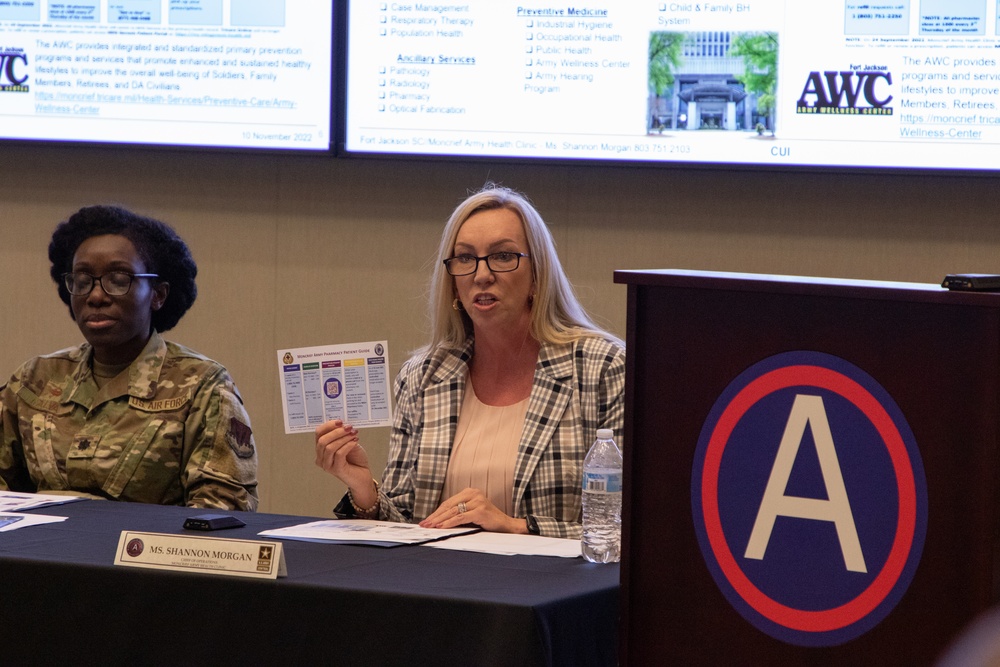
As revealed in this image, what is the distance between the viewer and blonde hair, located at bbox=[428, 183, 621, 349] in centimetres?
272

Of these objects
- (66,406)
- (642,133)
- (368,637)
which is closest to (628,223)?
(642,133)

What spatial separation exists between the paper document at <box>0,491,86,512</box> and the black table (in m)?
0.38

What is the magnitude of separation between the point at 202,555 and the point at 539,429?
2.98 feet

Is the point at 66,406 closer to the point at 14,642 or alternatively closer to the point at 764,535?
the point at 14,642

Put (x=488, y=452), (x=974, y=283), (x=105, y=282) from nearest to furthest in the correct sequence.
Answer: (x=974, y=283)
(x=488, y=452)
(x=105, y=282)

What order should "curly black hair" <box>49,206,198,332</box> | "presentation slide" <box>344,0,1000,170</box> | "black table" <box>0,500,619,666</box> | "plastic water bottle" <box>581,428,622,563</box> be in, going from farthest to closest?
"presentation slide" <box>344,0,1000,170</box>
"curly black hair" <box>49,206,198,332</box>
"plastic water bottle" <box>581,428,622,563</box>
"black table" <box>0,500,619,666</box>

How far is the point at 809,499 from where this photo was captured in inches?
52.0

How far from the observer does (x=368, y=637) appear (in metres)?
1.71

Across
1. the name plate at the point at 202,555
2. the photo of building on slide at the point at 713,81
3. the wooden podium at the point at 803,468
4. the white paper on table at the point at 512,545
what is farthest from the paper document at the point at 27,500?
the photo of building on slide at the point at 713,81

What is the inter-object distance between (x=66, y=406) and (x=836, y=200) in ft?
7.29

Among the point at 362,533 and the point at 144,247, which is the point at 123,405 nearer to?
the point at 144,247

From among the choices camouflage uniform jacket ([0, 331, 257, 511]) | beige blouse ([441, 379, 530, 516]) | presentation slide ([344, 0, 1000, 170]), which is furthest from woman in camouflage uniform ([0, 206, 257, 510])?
presentation slide ([344, 0, 1000, 170])

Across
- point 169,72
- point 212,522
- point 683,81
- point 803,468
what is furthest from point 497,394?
point 169,72

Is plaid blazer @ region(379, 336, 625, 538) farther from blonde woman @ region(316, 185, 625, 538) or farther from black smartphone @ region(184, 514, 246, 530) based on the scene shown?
black smartphone @ region(184, 514, 246, 530)
